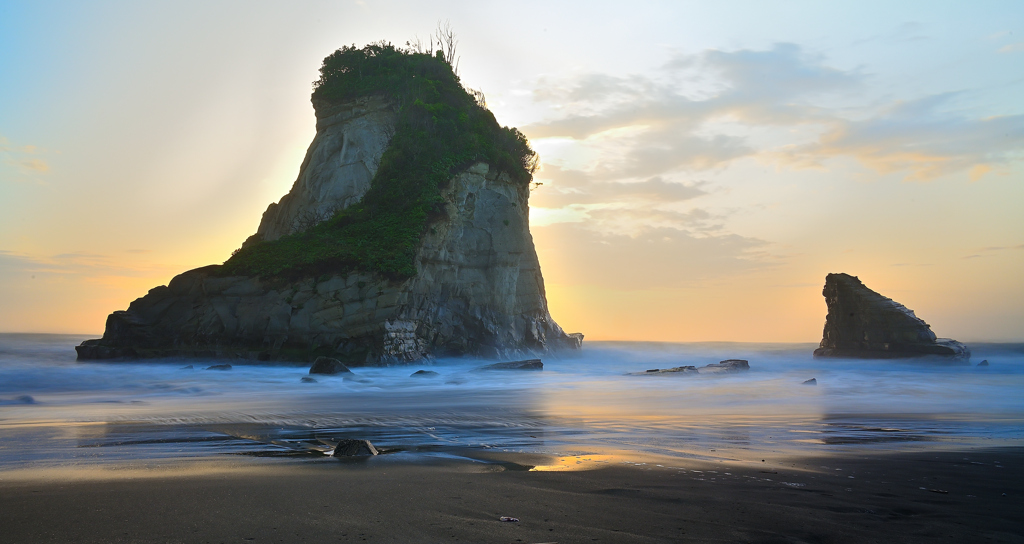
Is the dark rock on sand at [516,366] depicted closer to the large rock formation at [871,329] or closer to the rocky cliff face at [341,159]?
the rocky cliff face at [341,159]

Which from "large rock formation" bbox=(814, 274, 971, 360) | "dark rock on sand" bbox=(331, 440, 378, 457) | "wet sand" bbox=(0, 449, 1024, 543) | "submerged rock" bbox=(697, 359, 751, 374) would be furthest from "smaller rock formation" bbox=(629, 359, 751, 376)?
"dark rock on sand" bbox=(331, 440, 378, 457)

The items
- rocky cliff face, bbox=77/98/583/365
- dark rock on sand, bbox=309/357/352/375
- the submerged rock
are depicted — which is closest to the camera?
dark rock on sand, bbox=309/357/352/375

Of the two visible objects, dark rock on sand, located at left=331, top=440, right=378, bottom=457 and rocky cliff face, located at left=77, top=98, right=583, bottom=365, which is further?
rocky cliff face, located at left=77, top=98, right=583, bottom=365

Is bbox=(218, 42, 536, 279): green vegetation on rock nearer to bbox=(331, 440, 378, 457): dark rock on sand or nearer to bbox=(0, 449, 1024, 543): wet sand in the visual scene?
bbox=(331, 440, 378, 457): dark rock on sand

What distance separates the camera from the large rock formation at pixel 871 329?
2514 cm

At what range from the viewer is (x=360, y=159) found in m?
31.7

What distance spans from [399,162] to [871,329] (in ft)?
74.5

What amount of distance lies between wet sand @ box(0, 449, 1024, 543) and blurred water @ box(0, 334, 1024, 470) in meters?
1.03

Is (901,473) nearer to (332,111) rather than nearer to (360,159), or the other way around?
(360,159)

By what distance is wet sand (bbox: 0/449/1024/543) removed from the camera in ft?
9.46

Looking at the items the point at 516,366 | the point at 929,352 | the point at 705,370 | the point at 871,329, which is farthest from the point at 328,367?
the point at 929,352

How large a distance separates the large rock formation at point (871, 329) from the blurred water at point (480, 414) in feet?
21.3

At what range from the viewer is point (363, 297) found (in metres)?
22.6

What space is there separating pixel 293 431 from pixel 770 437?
5.45 meters
